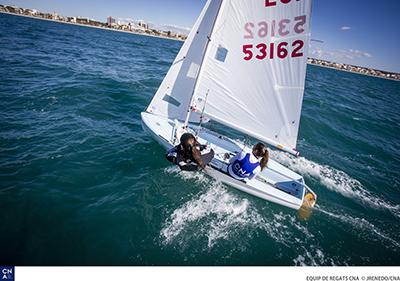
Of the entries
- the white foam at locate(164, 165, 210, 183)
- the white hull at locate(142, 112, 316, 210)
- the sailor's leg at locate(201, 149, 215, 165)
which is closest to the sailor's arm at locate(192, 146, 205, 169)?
the sailor's leg at locate(201, 149, 215, 165)

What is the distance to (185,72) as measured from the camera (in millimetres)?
8023

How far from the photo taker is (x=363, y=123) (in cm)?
1830

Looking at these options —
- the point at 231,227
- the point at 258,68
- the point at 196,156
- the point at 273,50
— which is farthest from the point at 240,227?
the point at 273,50

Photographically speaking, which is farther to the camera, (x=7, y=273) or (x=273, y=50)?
(x=273, y=50)

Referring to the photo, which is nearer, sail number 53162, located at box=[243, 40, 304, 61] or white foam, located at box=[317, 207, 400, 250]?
sail number 53162, located at box=[243, 40, 304, 61]

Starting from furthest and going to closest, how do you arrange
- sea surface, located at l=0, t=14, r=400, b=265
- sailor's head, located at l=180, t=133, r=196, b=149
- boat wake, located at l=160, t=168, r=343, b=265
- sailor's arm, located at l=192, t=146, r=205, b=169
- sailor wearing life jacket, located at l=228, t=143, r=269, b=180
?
sailor wearing life jacket, located at l=228, t=143, r=269, b=180, sailor's arm, located at l=192, t=146, r=205, b=169, sailor's head, located at l=180, t=133, r=196, b=149, boat wake, located at l=160, t=168, r=343, b=265, sea surface, located at l=0, t=14, r=400, b=265

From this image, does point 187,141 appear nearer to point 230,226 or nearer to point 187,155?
point 187,155

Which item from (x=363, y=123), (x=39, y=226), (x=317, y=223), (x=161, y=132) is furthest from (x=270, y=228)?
(x=363, y=123)

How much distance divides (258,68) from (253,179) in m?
3.68

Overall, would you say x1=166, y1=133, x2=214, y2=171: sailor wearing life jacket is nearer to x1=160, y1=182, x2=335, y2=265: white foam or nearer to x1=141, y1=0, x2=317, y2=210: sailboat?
x1=141, y1=0, x2=317, y2=210: sailboat

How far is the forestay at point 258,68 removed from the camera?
5738 millimetres

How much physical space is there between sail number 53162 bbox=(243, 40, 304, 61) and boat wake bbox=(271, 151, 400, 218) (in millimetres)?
5242

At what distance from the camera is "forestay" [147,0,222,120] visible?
735 cm

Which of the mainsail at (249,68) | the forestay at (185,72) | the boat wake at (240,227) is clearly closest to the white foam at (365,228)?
the boat wake at (240,227)
